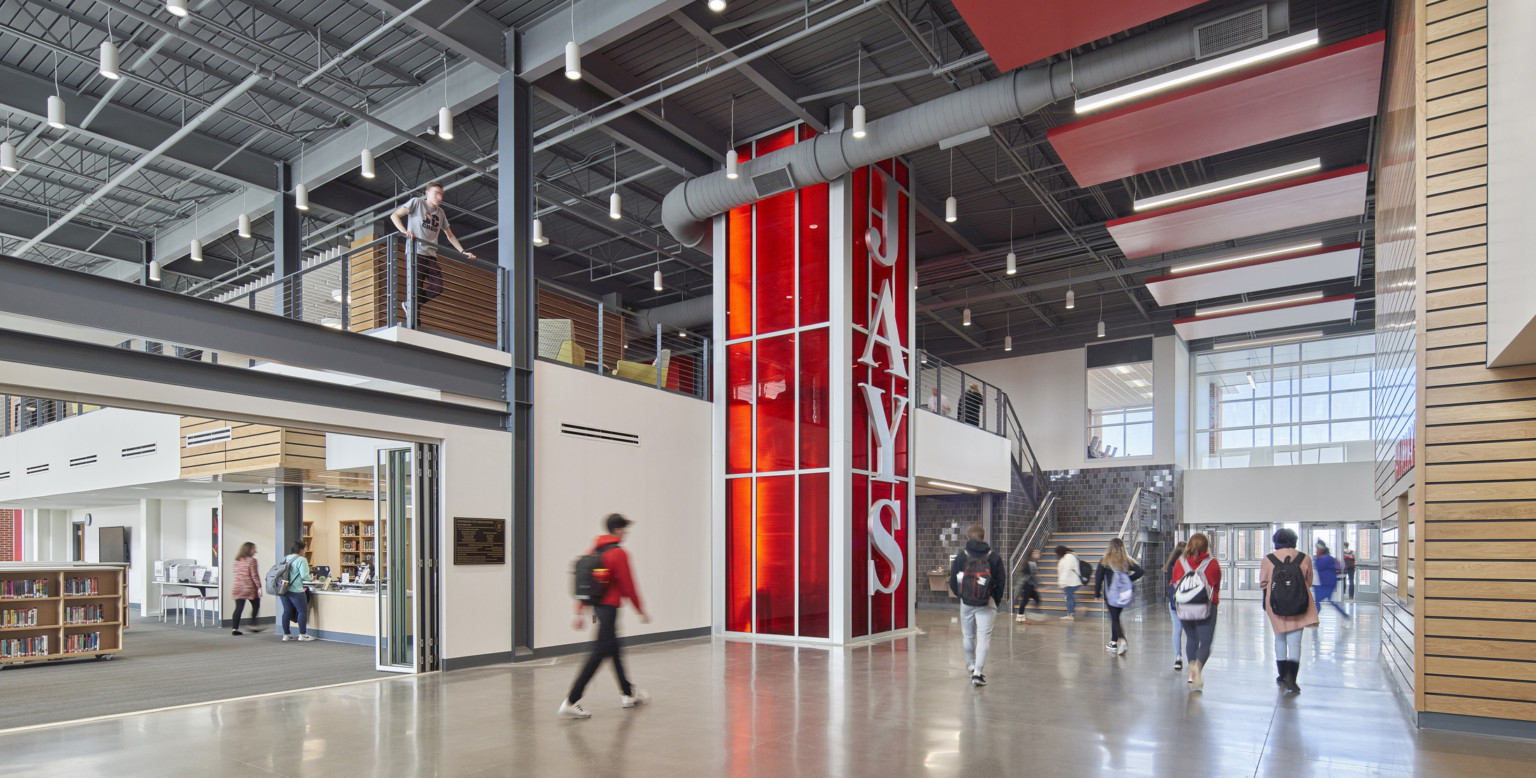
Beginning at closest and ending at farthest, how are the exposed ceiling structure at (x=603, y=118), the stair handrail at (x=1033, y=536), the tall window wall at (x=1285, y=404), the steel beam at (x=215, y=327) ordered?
the steel beam at (x=215, y=327) < the exposed ceiling structure at (x=603, y=118) < the stair handrail at (x=1033, y=536) < the tall window wall at (x=1285, y=404)

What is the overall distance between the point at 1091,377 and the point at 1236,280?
Answer: 7.99m

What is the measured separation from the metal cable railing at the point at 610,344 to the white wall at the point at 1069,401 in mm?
8616

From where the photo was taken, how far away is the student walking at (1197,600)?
8.44 meters

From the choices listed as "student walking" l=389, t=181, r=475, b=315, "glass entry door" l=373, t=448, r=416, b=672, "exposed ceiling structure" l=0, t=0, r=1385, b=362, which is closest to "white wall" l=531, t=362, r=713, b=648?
"glass entry door" l=373, t=448, r=416, b=672

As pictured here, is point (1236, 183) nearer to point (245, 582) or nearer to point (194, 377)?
point (194, 377)

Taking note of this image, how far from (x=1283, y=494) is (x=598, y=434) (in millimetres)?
17794

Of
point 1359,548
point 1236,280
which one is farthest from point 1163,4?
point 1359,548

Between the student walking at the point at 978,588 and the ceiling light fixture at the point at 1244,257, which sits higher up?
the ceiling light fixture at the point at 1244,257

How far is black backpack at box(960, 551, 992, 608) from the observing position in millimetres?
8391

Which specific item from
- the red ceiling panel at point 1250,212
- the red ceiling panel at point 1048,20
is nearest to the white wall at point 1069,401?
the red ceiling panel at point 1250,212

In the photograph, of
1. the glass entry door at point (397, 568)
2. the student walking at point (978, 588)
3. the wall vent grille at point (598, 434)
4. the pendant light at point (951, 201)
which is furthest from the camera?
the pendant light at point (951, 201)

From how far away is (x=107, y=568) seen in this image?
11.8 metres

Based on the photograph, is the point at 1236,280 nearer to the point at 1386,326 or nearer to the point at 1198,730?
the point at 1386,326

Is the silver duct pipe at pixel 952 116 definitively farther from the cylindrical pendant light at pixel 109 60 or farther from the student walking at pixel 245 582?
the student walking at pixel 245 582
